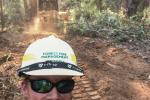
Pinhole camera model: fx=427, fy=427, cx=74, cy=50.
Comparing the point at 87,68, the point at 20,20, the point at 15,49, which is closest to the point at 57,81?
the point at 87,68

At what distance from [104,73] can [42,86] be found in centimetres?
752

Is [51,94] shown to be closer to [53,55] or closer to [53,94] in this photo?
[53,94]

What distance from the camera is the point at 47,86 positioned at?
9.30 feet

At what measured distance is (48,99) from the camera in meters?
2.83

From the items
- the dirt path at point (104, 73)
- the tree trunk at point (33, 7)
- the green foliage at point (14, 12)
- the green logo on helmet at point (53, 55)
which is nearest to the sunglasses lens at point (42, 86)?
the green logo on helmet at point (53, 55)

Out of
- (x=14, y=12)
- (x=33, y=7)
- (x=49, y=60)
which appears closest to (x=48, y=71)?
(x=49, y=60)

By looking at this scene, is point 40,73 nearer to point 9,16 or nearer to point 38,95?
point 38,95

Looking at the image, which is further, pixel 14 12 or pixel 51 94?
pixel 14 12

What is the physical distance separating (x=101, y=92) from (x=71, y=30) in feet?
26.2

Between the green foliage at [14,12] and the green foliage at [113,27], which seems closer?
the green foliage at [113,27]

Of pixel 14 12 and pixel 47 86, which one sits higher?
pixel 47 86

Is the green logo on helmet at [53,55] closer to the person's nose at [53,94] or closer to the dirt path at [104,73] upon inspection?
the person's nose at [53,94]


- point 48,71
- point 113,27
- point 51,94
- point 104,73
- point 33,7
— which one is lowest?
point 104,73

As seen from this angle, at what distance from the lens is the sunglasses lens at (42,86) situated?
2826 mm
